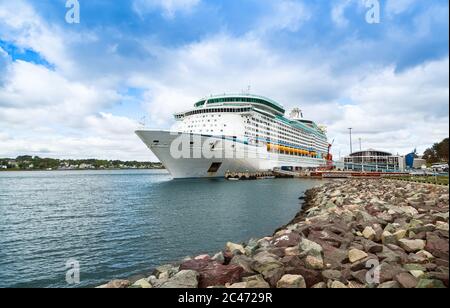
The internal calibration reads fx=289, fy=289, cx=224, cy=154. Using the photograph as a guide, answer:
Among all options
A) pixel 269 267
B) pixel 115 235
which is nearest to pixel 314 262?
pixel 269 267

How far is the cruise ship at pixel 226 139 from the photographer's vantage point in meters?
41.8

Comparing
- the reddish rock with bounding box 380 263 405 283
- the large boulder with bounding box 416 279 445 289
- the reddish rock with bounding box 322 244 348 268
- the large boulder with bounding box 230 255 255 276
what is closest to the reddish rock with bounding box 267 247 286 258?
the large boulder with bounding box 230 255 255 276

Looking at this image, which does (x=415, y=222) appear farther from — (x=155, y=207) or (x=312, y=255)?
(x=155, y=207)

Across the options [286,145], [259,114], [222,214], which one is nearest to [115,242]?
[222,214]

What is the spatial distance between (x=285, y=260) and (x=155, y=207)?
17.7 metres

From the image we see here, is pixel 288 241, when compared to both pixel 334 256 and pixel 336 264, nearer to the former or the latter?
pixel 334 256

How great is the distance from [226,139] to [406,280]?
4053cm

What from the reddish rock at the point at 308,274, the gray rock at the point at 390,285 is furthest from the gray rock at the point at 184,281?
the gray rock at the point at 390,285

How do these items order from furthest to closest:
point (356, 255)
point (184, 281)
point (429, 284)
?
point (356, 255) → point (184, 281) → point (429, 284)

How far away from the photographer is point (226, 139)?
4512cm

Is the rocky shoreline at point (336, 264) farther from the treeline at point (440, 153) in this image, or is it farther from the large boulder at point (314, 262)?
the treeline at point (440, 153)

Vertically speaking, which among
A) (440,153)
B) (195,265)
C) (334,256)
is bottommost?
(195,265)

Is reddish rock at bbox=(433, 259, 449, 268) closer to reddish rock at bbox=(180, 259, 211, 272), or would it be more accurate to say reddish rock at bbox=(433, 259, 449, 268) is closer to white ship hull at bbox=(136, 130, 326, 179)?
reddish rock at bbox=(180, 259, 211, 272)

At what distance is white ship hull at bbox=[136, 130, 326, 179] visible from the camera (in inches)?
1593
